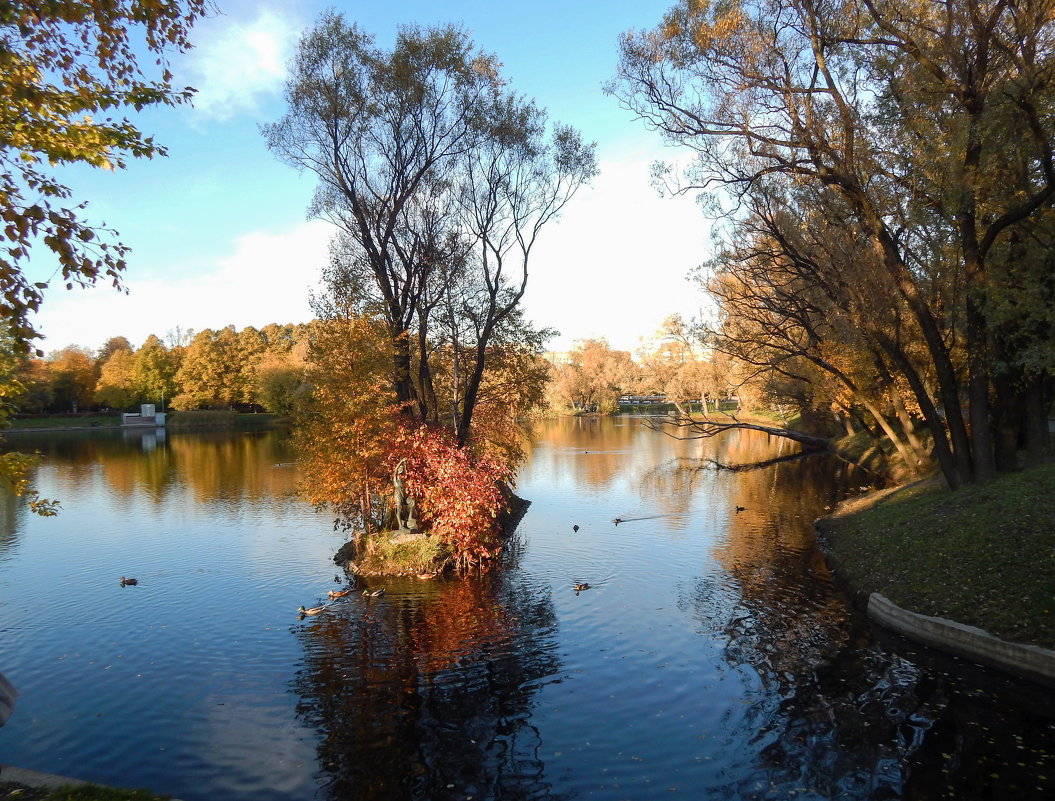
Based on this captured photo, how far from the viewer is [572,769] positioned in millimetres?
9055

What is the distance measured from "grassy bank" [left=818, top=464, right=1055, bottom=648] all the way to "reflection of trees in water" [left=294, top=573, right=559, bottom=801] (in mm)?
7692

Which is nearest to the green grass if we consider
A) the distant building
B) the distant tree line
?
the distant tree line

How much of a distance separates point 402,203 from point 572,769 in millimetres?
18446

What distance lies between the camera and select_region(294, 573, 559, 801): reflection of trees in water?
8.90m

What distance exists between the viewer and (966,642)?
39.0 ft

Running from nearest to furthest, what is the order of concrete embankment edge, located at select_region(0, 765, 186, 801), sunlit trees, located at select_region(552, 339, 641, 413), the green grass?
the green grass
concrete embankment edge, located at select_region(0, 765, 186, 801)
sunlit trees, located at select_region(552, 339, 641, 413)

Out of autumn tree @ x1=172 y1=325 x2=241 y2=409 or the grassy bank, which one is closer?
the grassy bank

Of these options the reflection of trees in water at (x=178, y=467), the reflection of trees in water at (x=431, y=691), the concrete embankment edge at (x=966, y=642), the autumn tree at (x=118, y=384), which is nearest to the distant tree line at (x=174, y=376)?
the autumn tree at (x=118, y=384)

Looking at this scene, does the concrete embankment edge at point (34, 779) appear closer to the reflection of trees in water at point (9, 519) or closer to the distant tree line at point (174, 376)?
the reflection of trees in water at point (9, 519)

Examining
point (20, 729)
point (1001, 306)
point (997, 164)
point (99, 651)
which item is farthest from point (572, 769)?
point (997, 164)

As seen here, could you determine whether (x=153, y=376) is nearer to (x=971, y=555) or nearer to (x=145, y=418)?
(x=145, y=418)

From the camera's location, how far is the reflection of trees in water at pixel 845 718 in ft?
27.4

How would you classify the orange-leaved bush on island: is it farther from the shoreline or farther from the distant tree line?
the distant tree line

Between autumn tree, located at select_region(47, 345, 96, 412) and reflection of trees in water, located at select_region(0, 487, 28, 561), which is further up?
autumn tree, located at select_region(47, 345, 96, 412)
